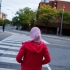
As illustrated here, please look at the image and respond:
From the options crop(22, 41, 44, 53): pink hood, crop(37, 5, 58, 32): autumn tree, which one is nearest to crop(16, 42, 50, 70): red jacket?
crop(22, 41, 44, 53): pink hood

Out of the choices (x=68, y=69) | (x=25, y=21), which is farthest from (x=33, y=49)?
(x=25, y=21)

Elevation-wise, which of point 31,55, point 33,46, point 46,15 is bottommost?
point 31,55

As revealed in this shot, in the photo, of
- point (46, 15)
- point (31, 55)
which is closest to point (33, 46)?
point (31, 55)

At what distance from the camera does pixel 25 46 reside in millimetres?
4309

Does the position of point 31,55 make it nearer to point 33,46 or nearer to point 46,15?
point 33,46

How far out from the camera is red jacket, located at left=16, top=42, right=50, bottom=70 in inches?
170

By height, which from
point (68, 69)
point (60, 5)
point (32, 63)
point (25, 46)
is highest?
point (60, 5)

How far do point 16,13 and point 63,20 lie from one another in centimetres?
4819

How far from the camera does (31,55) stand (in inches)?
172

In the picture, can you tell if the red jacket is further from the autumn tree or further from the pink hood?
the autumn tree

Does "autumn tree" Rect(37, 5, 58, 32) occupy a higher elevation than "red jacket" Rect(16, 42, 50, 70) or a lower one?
higher

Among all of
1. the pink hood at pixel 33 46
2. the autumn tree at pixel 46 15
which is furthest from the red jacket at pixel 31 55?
the autumn tree at pixel 46 15

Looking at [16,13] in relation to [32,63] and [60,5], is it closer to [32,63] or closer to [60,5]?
[60,5]

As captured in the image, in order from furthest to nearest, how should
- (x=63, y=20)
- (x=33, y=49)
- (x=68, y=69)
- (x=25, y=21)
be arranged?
(x=25, y=21) < (x=63, y=20) < (x=68, y=69) < (x=33, y=49)
